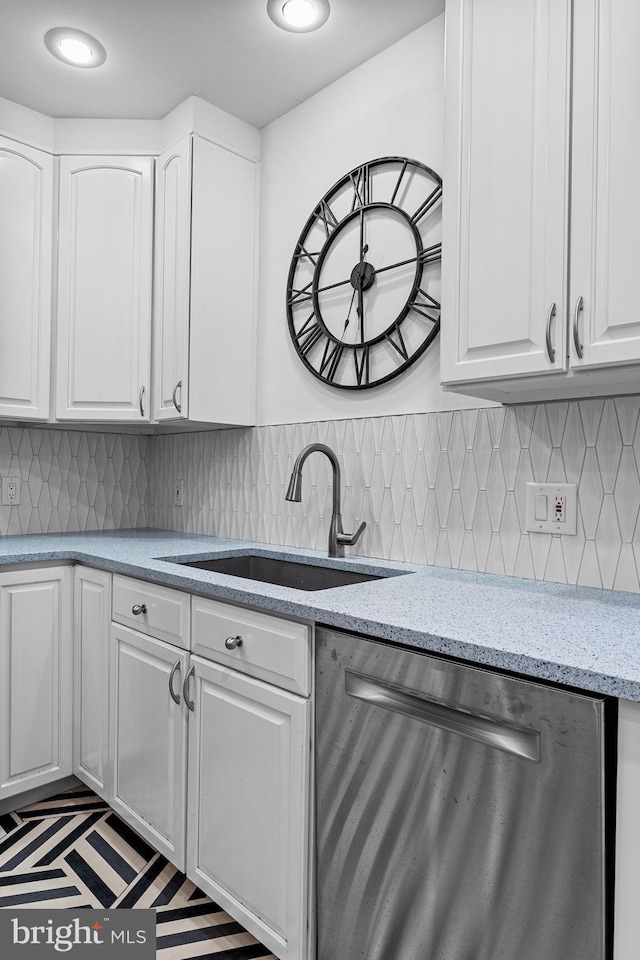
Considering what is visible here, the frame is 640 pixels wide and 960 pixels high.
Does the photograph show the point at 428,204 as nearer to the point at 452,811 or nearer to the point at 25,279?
the point at 25,279

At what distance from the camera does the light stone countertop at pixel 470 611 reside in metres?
0.96

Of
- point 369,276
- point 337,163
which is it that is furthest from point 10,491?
point 337,163

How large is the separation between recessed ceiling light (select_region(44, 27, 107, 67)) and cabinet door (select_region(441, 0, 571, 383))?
1.21 m

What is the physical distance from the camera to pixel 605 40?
1.26m

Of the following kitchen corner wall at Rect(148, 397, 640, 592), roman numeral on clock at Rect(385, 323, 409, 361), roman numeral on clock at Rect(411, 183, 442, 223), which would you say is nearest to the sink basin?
kitchen corner wall at Rect(148, 397, 640, 592)

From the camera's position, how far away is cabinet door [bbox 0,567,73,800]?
2061 mm

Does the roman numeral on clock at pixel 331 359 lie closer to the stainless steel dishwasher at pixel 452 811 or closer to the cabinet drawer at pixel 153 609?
the cabinet drawer at pixel 153 609

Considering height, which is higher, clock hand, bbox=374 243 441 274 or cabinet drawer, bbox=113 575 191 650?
clock hand, bbox=374 243 441 274

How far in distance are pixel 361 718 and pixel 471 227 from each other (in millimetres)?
1116

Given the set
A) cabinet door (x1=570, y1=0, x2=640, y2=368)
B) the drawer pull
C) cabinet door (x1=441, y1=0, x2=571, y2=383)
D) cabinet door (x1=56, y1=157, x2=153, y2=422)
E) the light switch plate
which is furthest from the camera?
cabinet door (x1=56, y1=157, x2=153, y2=422)

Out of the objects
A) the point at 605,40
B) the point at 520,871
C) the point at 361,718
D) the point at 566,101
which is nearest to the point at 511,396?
the point at 566,101

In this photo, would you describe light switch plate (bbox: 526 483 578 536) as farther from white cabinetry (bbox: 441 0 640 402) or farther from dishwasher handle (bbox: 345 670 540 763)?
dishwasher handle (bbox: 345 670 540 763)

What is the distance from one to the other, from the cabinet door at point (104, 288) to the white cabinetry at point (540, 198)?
139 cm

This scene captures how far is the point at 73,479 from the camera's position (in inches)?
113
